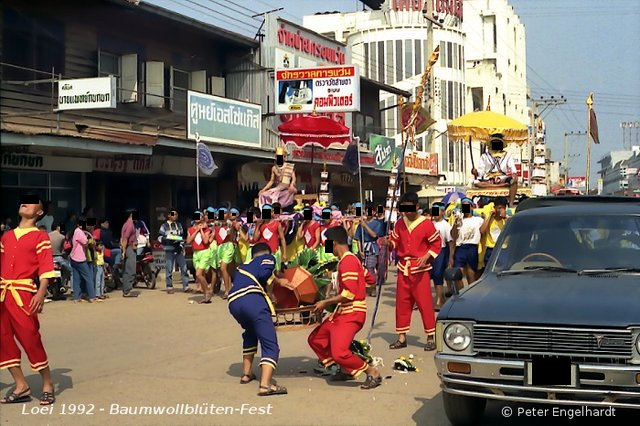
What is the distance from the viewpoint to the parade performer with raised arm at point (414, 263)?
359 inches

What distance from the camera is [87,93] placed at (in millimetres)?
15258

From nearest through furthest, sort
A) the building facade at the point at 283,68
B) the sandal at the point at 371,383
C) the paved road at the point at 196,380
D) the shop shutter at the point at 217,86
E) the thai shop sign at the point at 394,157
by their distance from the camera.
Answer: the paved road at the point at 196,380
the sandal at the point at 371,383
the shop shutter at the point at 217,86
the building facade at the point at 283,68
the thai shop sign at the point at 394,157

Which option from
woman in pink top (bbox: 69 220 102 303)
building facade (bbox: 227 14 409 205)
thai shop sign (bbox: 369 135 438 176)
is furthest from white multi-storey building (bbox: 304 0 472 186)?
woman in pink top (bbox: 69 220 102 303)

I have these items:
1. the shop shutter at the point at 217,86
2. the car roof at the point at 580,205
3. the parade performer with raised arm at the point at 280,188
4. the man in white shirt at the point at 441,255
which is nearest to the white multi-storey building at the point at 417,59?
the shop shutter at the point at 217,86

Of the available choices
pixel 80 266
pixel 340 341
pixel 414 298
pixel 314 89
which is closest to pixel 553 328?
pixel 340 341

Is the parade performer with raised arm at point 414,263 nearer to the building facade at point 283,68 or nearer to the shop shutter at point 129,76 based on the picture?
the building facade at point 283,68

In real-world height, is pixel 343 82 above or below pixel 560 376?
above

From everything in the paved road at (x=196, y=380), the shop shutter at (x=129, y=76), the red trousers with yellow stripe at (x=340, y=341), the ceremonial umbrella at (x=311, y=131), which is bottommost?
the paved road at (x=196, y=380)

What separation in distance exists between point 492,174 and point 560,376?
9.31 m

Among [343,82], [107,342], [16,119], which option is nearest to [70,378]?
[107,342]

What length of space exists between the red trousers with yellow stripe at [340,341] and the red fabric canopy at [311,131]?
44.5ft

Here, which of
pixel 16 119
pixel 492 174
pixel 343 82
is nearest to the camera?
pixel 492 174

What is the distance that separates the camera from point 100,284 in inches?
598

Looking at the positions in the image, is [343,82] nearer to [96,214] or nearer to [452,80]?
[96,214]
